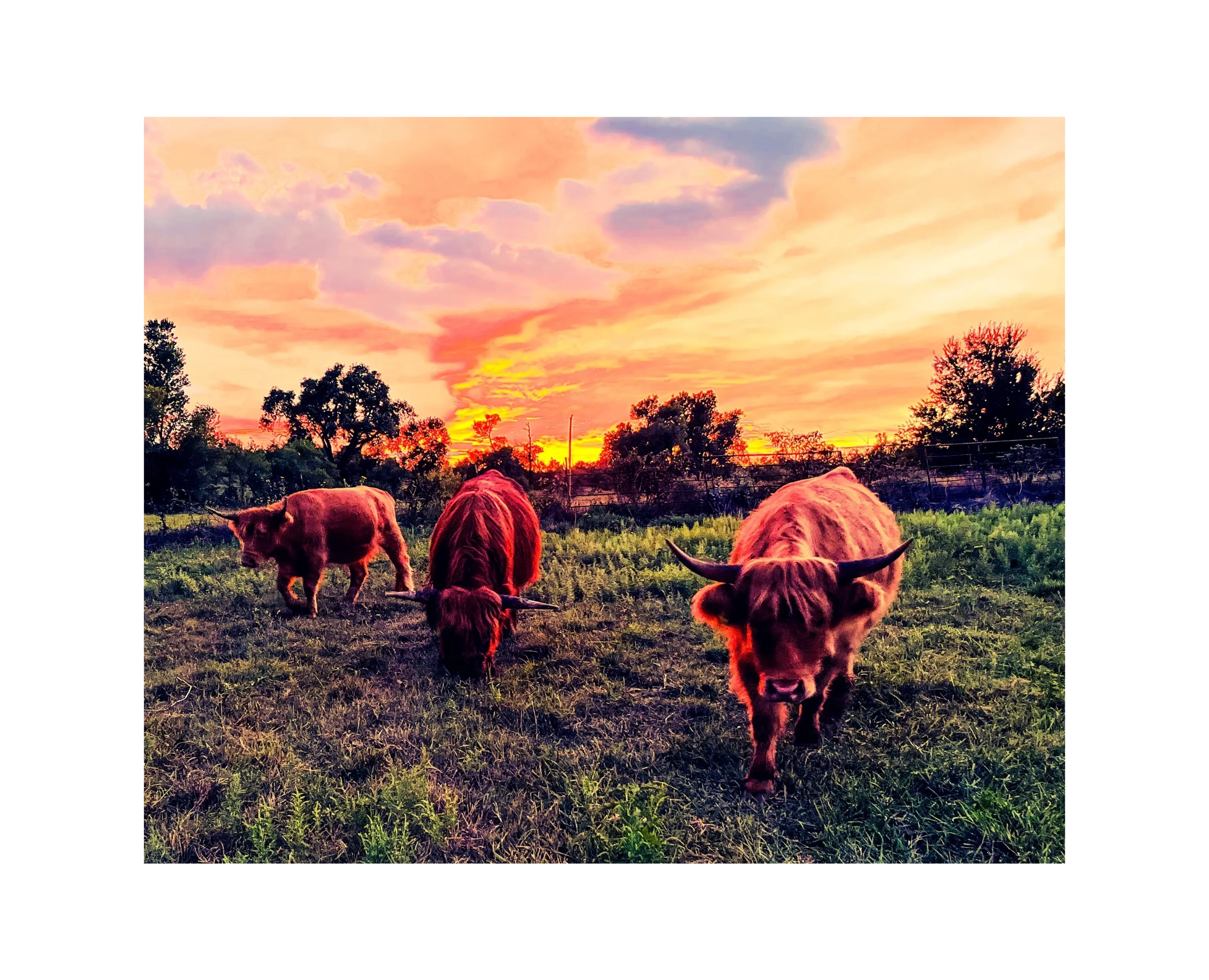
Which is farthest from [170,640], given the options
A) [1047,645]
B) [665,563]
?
[1047,645]

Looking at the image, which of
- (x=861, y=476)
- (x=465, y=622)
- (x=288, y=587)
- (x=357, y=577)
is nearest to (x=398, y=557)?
(x=357, y=577)

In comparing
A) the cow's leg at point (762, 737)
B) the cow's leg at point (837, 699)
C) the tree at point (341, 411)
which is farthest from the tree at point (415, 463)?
the cow's leg at point (837, 699)

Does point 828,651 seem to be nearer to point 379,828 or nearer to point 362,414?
point 379,828

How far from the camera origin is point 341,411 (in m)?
5.14

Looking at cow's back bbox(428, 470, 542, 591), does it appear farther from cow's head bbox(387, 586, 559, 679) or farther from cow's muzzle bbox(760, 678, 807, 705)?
cow's muzzle bbox(760, 678, 807, 705)

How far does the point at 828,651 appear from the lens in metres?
3.03

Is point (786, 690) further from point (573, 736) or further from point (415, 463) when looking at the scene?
point (415, 463)

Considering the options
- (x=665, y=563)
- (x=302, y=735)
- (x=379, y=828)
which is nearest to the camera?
(x=379, y=828)

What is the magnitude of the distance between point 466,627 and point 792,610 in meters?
3.29

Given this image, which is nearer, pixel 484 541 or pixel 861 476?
pixel 484 541

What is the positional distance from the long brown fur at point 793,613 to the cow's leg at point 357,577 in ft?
15.7

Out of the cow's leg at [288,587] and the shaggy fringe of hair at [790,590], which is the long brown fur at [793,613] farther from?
the cow's leg at [288,587]

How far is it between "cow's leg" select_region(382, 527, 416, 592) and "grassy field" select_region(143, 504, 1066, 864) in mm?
267
